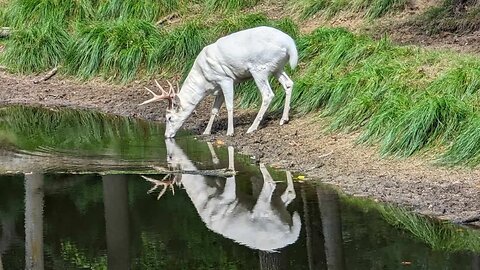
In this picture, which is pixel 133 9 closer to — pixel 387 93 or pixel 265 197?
pixel 387 93

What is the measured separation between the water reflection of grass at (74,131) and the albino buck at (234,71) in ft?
1.97

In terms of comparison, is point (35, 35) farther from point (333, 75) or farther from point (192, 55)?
point (333, 75)

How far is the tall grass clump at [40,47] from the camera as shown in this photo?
17281 millimetres

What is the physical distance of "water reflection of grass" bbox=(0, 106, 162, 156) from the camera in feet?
40.7

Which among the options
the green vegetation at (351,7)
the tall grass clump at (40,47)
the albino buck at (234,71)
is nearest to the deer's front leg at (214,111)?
the albino buck at (234,71)

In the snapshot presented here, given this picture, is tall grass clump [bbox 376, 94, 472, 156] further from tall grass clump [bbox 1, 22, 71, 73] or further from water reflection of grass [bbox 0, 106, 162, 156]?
tall grass clump [bbox 1, 22, 71, 73]

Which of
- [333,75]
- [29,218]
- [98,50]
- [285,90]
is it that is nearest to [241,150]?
[285,90]

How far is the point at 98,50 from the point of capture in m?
16.5

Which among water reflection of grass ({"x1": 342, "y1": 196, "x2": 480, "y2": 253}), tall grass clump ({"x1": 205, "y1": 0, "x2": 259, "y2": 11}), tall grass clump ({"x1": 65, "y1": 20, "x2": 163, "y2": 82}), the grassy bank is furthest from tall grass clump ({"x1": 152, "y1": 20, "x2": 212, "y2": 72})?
water reflection of grass ({"x1": 342, "y1": 196, "x2": 480, "y2": 253})

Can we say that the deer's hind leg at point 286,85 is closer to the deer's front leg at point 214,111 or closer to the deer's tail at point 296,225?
the deer's front leg at point 214,111

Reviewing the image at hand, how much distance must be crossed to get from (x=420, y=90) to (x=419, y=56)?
137 cm

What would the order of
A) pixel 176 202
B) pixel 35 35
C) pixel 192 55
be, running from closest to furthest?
pixel 176 202 → pixel 192 55 → pixel 35 35

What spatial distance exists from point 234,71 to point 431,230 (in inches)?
185

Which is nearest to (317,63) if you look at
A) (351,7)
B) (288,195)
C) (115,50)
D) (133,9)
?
(351,7)
